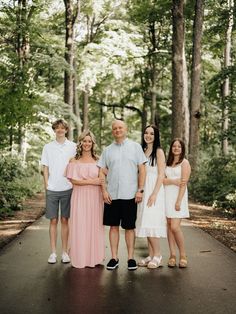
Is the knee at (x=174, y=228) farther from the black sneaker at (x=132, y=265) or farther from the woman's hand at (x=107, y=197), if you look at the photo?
the woman's hand at (x=107, y=197)

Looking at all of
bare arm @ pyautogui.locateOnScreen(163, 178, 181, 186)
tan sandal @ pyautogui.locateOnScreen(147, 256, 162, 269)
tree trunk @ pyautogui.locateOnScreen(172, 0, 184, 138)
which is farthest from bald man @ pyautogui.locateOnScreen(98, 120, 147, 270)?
tree trunk @ pyautogui.locateOnScreen(172, 0, 184, 138)

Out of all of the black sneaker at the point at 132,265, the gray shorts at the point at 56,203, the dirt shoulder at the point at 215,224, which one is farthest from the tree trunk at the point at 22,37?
the black sneaker at the point at 132,265

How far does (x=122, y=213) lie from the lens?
672cm

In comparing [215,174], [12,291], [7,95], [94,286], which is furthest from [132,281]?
[215,174]

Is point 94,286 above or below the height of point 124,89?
below

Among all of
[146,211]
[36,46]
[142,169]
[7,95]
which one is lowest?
[146,211]

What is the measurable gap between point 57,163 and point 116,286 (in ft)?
7.38

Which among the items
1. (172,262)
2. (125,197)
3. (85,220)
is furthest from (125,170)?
(172,262)

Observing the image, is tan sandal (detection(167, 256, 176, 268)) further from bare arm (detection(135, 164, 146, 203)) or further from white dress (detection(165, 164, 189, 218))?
bare arm (detection(135, 164, 146, 203))

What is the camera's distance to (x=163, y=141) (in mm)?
34281

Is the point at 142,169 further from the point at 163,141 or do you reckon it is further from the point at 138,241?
the point at 163,141

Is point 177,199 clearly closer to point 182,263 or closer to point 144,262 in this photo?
point 182,263

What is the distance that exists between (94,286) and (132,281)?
0.53 m

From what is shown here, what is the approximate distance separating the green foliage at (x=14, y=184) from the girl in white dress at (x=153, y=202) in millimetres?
5730
